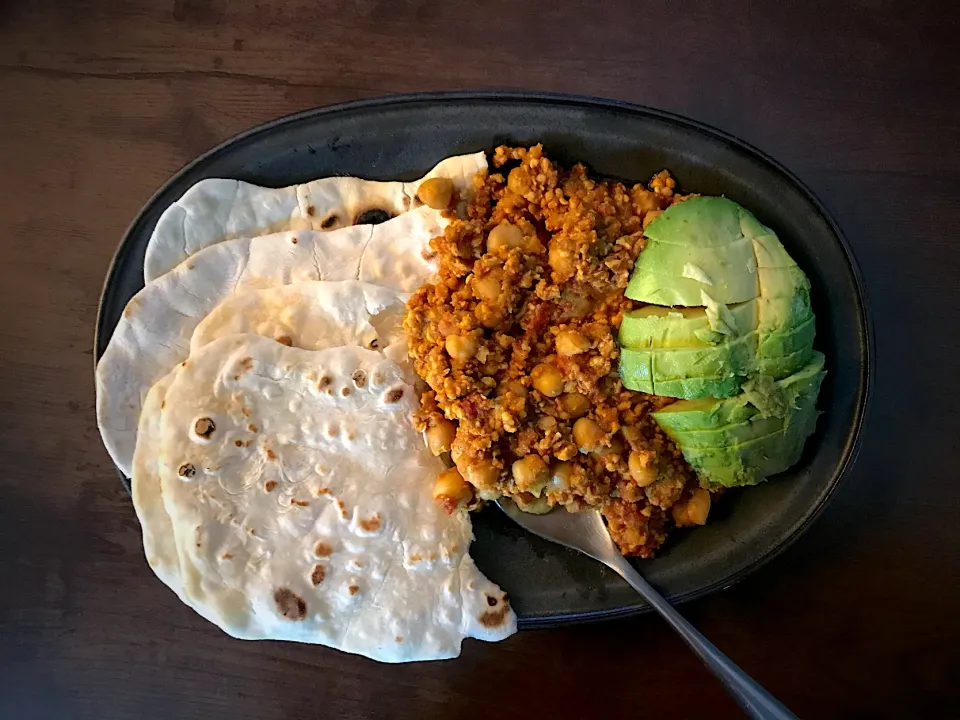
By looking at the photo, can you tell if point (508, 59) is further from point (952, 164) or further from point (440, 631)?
point (440, 631)

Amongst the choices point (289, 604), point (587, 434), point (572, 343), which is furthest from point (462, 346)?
point (289, 604)

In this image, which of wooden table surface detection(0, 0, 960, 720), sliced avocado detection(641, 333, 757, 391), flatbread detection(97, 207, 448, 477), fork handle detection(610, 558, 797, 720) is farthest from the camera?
wooden table surface detection(0, 0, 960, 720)

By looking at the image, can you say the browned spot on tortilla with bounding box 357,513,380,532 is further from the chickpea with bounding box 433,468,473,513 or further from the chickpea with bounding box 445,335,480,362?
the chickpea with bounding box 445,335,480,362

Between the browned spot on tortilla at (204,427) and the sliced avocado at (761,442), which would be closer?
the sliced avocado at (761,442)

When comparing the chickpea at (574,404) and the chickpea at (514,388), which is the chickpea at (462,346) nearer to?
the chickpea at (514,388)

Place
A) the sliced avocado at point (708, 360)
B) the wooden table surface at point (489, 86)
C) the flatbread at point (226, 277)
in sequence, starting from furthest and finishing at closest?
the wooden table surface at point (489, 86), the flatbread at point (226, 277), the sliced avocado at point (708, 360)

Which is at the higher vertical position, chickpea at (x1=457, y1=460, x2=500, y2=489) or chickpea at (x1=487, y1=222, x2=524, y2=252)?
chickpea at (x1=487, y1=222, x2=524, y2=252)

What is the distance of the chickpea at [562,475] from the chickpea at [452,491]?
0.81 ft

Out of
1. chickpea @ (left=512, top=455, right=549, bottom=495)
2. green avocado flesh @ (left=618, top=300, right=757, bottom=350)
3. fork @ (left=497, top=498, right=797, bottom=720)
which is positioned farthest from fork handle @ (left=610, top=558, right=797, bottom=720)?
green avocado flesh @ (left=618, top=300, right=757, bottom=350)

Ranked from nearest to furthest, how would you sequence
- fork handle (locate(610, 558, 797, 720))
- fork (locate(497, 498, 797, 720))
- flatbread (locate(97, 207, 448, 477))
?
fork handle (locate(610, 558, 797, 720)), fork (locate(497, 498, 797, 720)), flatbread (locate(97, 207, 448, 477))

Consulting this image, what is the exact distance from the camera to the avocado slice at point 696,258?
5.21 feet

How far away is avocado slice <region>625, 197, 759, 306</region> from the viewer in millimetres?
1589

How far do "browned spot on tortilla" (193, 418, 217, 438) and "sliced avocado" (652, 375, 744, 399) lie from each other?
1.22m

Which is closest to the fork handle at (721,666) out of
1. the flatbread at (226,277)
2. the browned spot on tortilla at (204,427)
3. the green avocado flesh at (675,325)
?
the green avocado flesh at (675,325)
